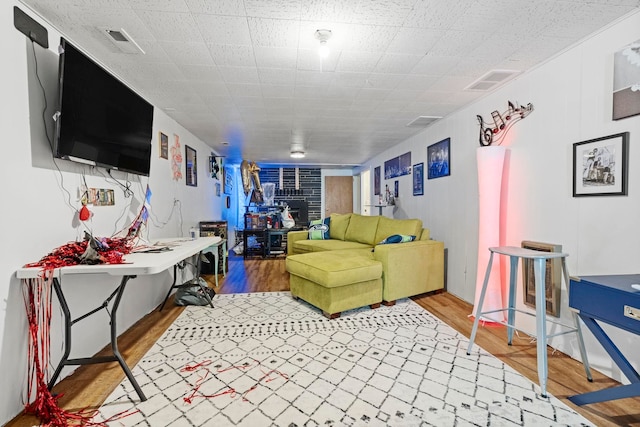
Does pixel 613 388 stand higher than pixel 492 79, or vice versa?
pixel 492 79

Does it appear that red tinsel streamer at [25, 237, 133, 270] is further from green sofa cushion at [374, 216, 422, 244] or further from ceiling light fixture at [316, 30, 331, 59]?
green sofa cushion at [374, 216, 422, 244]

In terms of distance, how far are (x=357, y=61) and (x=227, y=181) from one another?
5829 mm

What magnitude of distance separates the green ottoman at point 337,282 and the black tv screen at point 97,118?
188 cm

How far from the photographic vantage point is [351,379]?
6.44ft

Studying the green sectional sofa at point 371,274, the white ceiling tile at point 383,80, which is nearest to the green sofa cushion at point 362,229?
the green sectional sofa at point 371,274

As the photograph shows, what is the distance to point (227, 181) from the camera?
7582 mm

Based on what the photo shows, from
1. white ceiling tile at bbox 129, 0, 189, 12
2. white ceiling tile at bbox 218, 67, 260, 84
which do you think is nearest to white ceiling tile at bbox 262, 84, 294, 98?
white ceiling tile at bbox 218, 67, 260, 84

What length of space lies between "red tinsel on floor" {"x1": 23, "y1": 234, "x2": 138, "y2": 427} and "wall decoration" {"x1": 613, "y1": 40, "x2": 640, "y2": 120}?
316 cm

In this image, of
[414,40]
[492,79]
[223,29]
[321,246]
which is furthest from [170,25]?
[321,246]

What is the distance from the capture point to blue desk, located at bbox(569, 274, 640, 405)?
141cm

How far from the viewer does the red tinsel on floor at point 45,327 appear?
1.62 metres

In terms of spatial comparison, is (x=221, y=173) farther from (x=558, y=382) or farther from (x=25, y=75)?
(x=558, y=382)

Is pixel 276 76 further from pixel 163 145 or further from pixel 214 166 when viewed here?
pixel 214 166

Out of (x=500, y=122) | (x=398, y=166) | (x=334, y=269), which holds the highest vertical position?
(x=500, y=122)
